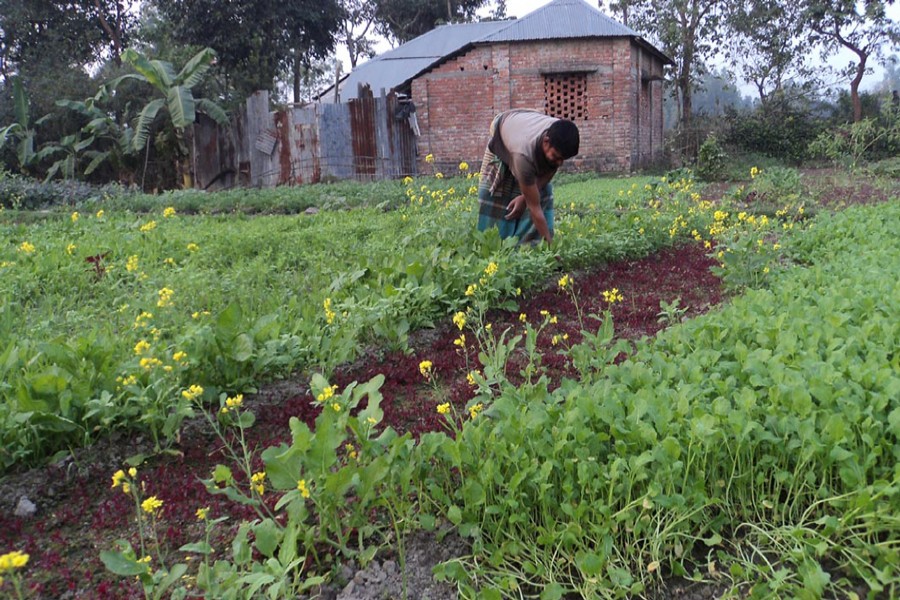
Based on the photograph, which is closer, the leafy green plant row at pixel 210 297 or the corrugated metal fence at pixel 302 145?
the leafy green plant row at pixel 210 297

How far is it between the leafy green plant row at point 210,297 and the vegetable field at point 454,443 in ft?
0.08

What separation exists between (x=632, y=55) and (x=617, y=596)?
65.0ft

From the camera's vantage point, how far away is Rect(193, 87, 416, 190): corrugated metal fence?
55.9ft

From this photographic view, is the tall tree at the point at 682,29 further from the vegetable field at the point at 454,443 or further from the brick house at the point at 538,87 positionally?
the vegetable field at the point at 454,443

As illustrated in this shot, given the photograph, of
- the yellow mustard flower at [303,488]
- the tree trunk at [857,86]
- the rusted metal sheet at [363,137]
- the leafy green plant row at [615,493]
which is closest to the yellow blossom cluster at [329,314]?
the leafy green plant row at [615,493]

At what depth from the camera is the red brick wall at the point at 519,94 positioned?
19562mm

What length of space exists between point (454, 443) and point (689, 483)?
29.7 inches

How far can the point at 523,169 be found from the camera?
524 cm

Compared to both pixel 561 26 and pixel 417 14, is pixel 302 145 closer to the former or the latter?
pixel 561 26

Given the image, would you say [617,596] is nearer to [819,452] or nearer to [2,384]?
[819,452]

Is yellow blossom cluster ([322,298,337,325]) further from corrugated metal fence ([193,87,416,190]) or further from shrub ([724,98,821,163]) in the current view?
shrub ([724,98,821,163])

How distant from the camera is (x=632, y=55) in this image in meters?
20.0

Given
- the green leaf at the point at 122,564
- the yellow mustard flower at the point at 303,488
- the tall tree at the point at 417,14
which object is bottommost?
the green leaf at the point at 122,564

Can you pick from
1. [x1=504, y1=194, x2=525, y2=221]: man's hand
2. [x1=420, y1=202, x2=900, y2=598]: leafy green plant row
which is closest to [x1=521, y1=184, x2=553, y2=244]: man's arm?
[x1=504, y1=194, x2=525, y2=221]: man's hand
